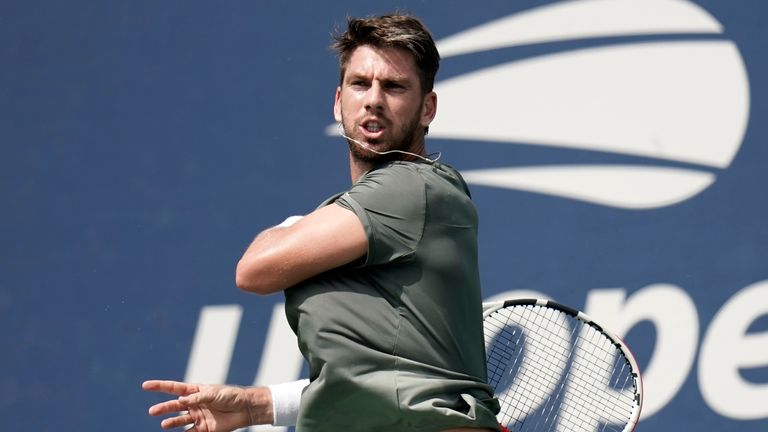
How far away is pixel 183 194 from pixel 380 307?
277cm

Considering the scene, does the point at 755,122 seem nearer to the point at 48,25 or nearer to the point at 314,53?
the point at 314,53

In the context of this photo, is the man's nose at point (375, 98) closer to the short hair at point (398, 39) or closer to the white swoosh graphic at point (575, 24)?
the short hair at point (398, 39)

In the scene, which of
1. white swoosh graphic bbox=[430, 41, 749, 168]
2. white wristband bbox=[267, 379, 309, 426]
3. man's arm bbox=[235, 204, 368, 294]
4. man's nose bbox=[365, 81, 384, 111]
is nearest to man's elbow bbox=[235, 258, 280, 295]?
man's arm bbox=[235, 204, 368, 294]

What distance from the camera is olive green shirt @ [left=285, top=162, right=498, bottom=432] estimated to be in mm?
2436

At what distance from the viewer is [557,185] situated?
5066mm

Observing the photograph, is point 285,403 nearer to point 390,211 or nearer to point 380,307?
point 380,307

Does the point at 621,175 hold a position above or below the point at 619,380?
above

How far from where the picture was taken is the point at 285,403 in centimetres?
275

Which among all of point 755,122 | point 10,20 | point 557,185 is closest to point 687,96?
point 755,122

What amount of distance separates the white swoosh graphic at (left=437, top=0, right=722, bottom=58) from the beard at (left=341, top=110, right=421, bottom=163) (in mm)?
2486

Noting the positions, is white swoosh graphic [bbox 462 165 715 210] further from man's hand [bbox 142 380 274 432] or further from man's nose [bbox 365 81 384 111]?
man's hand [bbox 142 380 274 432]

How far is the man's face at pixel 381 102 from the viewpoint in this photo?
8.82 ft

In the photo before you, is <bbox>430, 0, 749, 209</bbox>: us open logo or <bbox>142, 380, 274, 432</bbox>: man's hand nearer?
<bbox>142, 380, 274, 432</bbox>: man's hand

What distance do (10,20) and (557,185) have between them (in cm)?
229
